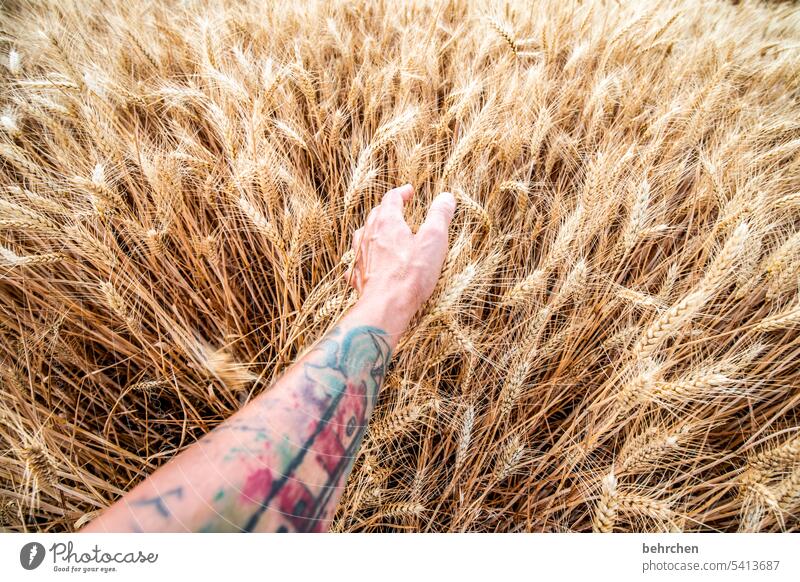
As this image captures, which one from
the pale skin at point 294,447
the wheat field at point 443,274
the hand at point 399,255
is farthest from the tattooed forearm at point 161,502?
the hand at point 399,255

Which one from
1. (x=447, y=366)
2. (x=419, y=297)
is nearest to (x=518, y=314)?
(x=447, y=366)

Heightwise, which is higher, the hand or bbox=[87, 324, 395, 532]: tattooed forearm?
the hand

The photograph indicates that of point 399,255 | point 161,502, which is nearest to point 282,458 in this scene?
point 161,502

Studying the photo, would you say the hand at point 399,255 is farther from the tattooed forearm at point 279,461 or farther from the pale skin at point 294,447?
the tattooed forearm at point 279,461

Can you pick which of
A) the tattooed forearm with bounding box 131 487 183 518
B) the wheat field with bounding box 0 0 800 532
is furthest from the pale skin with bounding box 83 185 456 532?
the wheat field with bounding box 0 0 800 532

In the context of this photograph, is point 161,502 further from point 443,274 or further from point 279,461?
point 443,274

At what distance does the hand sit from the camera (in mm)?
959

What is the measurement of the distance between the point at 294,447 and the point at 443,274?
585 millimetres

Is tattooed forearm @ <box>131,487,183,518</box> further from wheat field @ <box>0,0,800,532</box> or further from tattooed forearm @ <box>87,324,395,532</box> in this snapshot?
wheat field @ <box>0,0,800,532</box>

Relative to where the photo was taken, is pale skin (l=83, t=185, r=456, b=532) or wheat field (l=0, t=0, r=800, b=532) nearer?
pale skin (l=83, t=185, r=456, b=532)

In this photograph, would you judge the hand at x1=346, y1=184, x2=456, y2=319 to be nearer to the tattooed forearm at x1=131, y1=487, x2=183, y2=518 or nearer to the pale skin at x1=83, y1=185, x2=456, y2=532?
the pale skin at x1=83, y1=185, x2=456, y2=532

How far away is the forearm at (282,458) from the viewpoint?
2.18 ft
